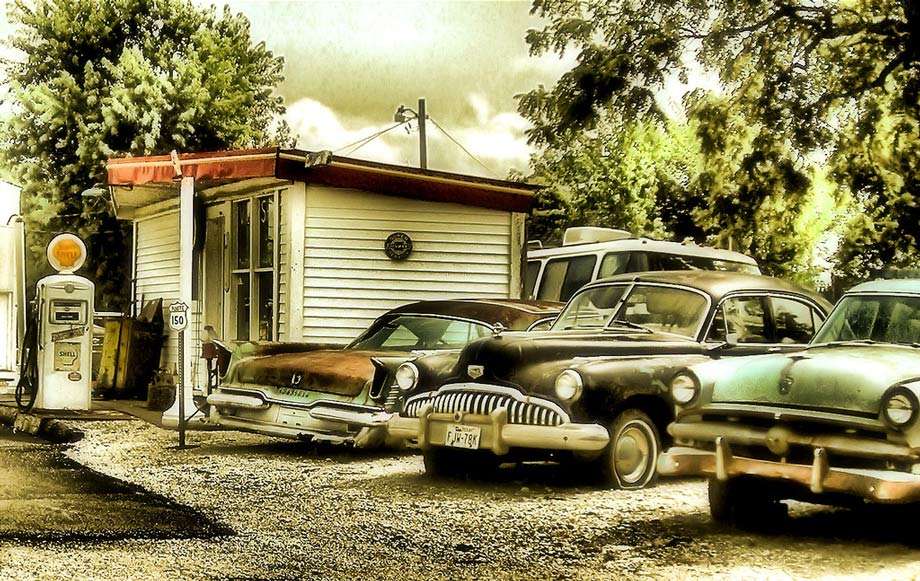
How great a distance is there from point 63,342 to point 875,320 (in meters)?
10.2

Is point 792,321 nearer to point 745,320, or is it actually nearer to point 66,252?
point 745,320

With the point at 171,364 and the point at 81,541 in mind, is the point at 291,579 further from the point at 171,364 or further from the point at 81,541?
the point at 171,364

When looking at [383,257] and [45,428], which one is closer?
[45,428]

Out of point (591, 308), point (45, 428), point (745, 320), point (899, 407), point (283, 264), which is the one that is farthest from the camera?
point (283, 264)

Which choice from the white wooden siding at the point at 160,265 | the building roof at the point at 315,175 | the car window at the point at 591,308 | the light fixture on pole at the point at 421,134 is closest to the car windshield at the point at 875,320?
the car window at the point at 591,308

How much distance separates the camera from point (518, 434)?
788cm

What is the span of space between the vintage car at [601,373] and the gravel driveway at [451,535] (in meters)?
0.33

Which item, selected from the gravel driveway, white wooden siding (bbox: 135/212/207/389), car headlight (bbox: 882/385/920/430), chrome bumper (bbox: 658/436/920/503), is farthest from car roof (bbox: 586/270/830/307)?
white wooden siding (bbox: 135/212/207/389)

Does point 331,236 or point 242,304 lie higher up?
point 331,236

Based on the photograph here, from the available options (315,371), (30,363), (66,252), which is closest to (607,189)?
(66,252)

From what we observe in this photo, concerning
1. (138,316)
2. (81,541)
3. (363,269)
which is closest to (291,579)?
(81,541)

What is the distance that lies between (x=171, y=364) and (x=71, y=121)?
15488mm

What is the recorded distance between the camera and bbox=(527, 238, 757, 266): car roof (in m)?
15.1

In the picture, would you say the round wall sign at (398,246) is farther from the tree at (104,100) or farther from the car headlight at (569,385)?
the tree at (104,100)
